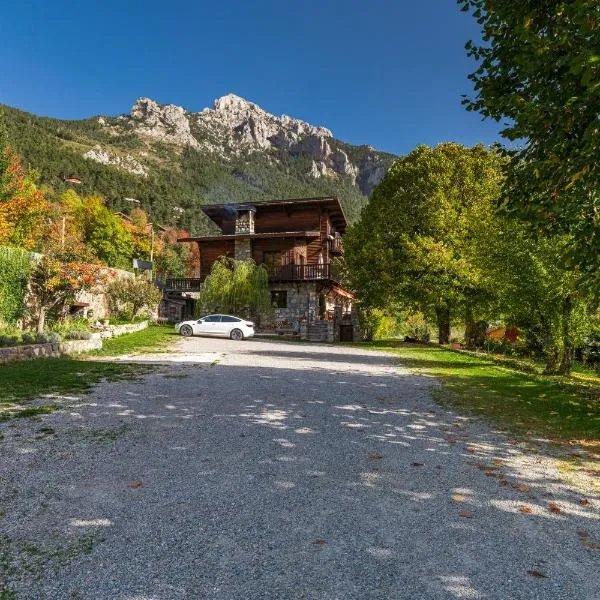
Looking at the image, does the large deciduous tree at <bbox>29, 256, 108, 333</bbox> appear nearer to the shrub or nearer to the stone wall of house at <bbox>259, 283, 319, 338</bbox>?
the shrub

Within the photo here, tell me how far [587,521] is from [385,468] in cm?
192

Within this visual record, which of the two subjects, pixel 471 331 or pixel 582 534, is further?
pixel 471 331

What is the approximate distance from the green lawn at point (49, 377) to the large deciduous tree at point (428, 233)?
1650 centimetres

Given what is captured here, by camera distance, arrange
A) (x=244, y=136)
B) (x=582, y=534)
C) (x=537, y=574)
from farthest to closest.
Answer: (x=244, y=136) < (x=582, y=534) < (x=537, y=574)

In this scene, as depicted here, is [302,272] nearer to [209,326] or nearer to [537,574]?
[209,326]

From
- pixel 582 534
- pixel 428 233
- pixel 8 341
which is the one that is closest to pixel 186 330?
pixel 8 341

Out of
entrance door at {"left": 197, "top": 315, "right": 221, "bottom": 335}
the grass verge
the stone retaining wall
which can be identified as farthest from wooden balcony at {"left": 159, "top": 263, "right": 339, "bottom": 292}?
the stone retaining wall

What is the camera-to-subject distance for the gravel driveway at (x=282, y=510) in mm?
2770

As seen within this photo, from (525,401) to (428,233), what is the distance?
17.9 metres

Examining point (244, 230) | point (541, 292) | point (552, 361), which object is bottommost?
point (552, 361)

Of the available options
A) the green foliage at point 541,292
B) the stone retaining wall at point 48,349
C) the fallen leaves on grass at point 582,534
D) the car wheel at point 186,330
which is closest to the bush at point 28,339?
the stone retaining wall at point 48,349

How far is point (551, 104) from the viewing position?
625 cm

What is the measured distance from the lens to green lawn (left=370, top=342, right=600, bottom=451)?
694 centimetres

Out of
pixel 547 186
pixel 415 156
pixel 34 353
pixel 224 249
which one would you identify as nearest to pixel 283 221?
pixel 224 249
